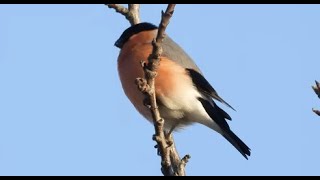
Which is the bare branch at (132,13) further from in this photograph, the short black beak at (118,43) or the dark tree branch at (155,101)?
the dark tree branch at (155,101)

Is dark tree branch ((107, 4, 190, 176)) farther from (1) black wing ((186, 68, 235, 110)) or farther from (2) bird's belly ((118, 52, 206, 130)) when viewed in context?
(1) black wing ((186, 68, 235, 110))

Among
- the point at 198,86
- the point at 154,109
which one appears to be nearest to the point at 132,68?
the point at 198,86

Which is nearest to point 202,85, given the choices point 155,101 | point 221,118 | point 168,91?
point 221,118

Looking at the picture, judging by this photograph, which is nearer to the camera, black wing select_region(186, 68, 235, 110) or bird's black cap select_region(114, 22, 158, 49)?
black wing select_region(186, 68, 235, 110)

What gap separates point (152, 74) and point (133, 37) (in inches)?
81.8

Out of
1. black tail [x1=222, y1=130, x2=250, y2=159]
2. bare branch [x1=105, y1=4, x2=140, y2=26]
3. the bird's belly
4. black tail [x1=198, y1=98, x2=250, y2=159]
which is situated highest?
bare branch [x1=105, y1=4, x2=140, y2=26]

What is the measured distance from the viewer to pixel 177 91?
4.29 m

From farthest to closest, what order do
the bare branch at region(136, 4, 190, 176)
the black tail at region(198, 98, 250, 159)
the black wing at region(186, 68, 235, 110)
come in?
the black wing at region(186, 68, 235, 110), the black tail at region(198, 98, 250, 159), the bare branch at region(136, 4, 190, 176)

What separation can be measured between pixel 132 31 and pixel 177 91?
880 millimetres

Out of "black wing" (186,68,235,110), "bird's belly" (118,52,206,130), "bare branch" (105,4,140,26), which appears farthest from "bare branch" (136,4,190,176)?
"bare branch" (105,4,140,26)

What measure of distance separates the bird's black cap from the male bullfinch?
0.59 feet

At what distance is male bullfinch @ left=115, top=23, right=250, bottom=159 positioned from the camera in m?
4.26
